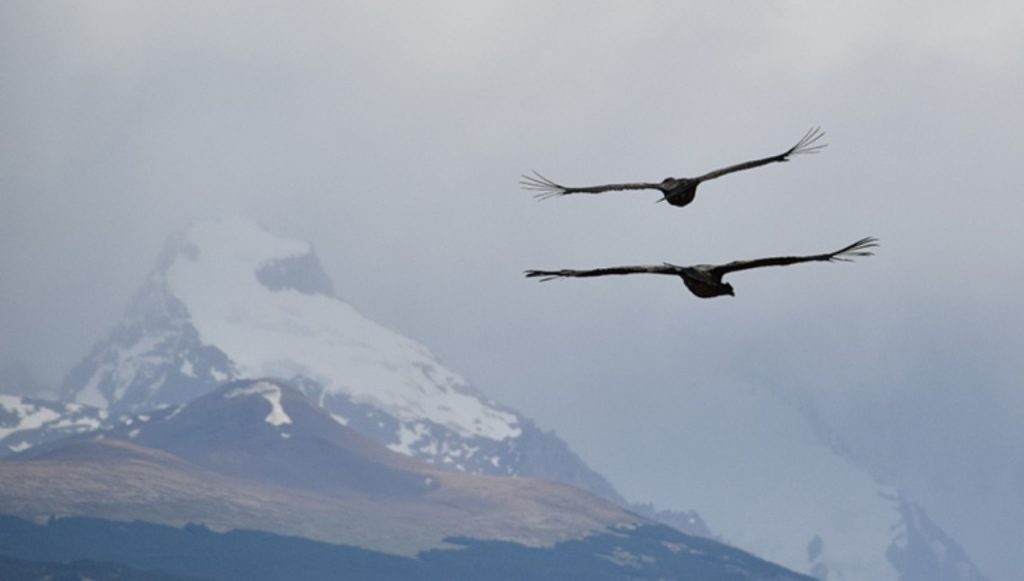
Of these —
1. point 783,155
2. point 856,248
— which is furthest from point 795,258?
point 783,155

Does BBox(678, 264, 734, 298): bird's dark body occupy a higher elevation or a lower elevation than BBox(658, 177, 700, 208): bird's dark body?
lower

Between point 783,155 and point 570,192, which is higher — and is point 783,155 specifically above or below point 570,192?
above

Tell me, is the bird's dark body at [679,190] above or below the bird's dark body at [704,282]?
above

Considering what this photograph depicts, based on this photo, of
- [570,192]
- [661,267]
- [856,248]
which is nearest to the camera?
[856,248]

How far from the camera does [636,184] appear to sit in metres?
45.7

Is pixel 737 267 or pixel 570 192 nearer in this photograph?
pixel 737 267

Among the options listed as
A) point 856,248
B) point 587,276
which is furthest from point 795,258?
point 587,276

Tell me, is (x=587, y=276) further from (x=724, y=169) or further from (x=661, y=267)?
(x=724, y=169)

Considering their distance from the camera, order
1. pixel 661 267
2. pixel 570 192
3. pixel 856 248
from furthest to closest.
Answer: pixel 570 192
pixel 661 267
pixel 856 248

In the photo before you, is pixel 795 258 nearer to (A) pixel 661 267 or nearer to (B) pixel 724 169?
(A) pixel 661 267

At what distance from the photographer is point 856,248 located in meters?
36.6

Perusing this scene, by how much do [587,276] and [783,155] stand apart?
7706 mm

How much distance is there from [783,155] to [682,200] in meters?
2.89

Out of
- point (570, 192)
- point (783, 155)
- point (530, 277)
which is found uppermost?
point (783, 155)
